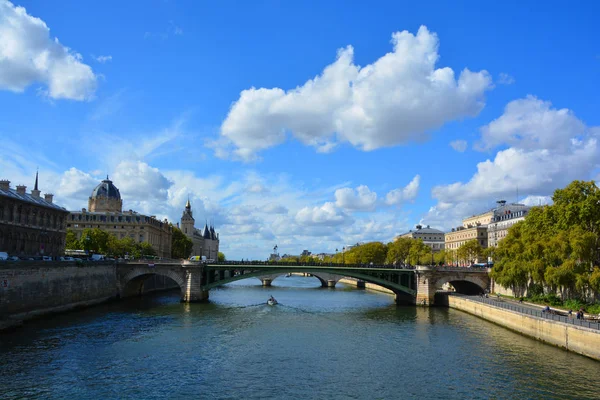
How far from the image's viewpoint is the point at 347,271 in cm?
7900

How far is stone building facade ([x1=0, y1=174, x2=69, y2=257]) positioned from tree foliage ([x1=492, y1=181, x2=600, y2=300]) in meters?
62.1

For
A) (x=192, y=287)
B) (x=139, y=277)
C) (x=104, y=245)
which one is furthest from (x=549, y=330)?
(x=104, y=245)

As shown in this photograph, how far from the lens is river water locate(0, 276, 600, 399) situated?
1153 inches

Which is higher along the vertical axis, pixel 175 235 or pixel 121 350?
pixel 175 235

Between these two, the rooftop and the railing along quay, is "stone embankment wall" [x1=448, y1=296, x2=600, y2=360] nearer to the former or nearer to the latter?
the railing along quay

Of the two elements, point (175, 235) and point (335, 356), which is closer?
point (335, 356)

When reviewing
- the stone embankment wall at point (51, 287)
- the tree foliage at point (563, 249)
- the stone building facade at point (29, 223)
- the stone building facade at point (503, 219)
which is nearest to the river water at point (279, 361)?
the stone embankment wall at point (51, 287)

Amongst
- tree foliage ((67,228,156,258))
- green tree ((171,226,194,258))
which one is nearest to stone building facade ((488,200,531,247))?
tree foliage ((67,228,156,258))

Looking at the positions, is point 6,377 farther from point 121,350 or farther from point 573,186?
point 573,186

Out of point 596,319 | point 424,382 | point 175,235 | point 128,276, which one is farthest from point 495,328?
point 175,235

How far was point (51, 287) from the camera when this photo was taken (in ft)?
183

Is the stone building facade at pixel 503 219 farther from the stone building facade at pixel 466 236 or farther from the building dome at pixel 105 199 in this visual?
the building dome at pixel 105 199

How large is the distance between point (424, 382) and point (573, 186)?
37995mm

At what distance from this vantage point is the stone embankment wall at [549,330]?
36.0 m
